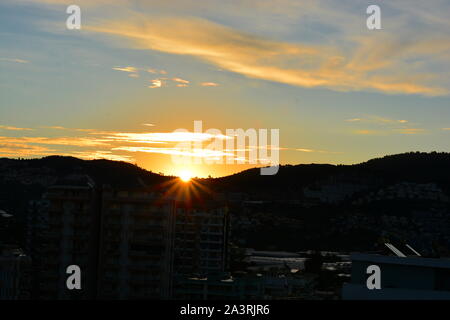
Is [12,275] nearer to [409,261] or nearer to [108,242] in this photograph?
[108,242]

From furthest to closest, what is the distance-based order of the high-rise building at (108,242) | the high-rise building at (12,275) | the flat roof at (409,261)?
1. the high-rise building at (108,242)
2. the high-rise building at (12,275)
3. the flat roof at (409,261)

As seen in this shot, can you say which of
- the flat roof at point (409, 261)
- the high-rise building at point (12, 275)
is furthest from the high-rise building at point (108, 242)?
the flat roof at point (409, 261)

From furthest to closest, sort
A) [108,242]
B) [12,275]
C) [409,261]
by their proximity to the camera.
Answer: [108,242] < [12,275] < [409,261]

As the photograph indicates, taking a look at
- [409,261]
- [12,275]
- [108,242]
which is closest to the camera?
[409,261]

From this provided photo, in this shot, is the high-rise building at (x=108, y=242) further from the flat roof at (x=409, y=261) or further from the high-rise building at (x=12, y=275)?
the flat roof at (x=409, y=261)

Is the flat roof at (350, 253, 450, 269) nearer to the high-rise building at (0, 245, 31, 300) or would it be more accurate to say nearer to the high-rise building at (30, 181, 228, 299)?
the high-rise building at (30, 181, 228, 299)

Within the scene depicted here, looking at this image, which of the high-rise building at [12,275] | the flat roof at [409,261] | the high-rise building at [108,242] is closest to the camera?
the flat roof at [409,261]

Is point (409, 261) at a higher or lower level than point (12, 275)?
higher

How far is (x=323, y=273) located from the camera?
107562 mm

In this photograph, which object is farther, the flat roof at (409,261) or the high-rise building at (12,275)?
the high-rise building at (12,275)

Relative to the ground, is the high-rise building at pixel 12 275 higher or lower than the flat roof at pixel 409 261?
lower

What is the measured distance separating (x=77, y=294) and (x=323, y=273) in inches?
2232

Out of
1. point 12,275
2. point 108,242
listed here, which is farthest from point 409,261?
point 12,275

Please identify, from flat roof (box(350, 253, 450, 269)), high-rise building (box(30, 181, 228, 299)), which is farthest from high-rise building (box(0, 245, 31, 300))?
flat roof (box(350, 253, 450, 269))
